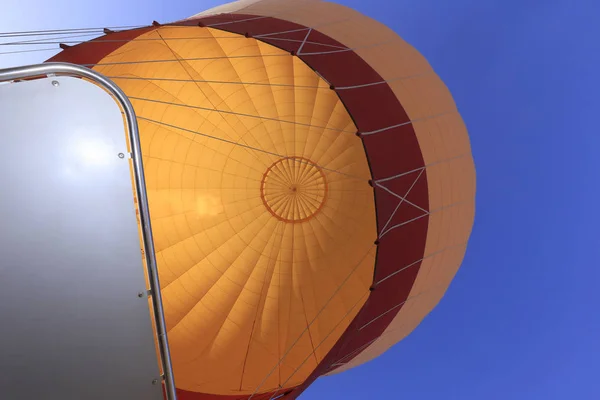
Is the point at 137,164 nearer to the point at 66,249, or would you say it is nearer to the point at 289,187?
the point at 66,249

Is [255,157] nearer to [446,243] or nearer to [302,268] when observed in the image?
[302,268]

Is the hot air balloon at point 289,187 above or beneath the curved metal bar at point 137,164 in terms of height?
above

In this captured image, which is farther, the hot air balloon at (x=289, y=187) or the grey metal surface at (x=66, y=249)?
the hot air balloon at (x=289, y=187)

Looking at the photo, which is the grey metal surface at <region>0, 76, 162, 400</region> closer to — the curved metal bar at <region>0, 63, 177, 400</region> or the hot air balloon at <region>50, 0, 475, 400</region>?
the curved metal bar at <region>0, 63, 177, 400</region>

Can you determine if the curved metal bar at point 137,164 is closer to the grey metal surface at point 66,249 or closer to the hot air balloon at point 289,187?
the grey metal surface at point 66,249

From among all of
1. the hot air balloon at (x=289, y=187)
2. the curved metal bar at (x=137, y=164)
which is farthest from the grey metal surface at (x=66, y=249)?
the hot air balloon at (x=289, y=187)

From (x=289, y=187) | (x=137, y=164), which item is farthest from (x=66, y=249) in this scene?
(x=289, y=187)

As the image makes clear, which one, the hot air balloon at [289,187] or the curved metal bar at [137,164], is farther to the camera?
Answer: the hot air balloon at [289,187]
